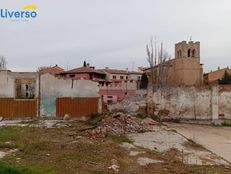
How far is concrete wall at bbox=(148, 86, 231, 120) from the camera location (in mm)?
21703

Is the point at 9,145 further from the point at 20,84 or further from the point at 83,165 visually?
the point at 20,84

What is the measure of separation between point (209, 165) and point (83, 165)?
4.03m

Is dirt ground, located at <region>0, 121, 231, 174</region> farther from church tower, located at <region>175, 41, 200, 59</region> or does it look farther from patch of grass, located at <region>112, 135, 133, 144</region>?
church tower, located at <region>175, 41, 200, 59</region>

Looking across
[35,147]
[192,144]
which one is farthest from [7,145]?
[192,144]

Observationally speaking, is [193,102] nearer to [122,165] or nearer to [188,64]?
[122,165]

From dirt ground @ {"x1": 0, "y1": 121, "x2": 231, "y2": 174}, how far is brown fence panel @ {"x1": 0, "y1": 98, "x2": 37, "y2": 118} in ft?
21.4

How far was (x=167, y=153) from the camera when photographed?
11.5 meters

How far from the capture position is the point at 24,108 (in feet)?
73.8

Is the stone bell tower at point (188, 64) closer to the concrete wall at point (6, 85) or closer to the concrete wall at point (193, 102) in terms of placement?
the concrete wall at point (193, 102)

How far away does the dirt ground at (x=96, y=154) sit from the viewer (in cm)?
882

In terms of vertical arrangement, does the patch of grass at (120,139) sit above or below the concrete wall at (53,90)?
below

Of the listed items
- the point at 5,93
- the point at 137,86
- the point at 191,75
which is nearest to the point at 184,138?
the point at 5,93

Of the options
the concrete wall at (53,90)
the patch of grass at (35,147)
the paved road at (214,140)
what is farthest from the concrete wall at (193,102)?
the patch of grass at (35,147)

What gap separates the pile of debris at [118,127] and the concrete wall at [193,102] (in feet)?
12.5
